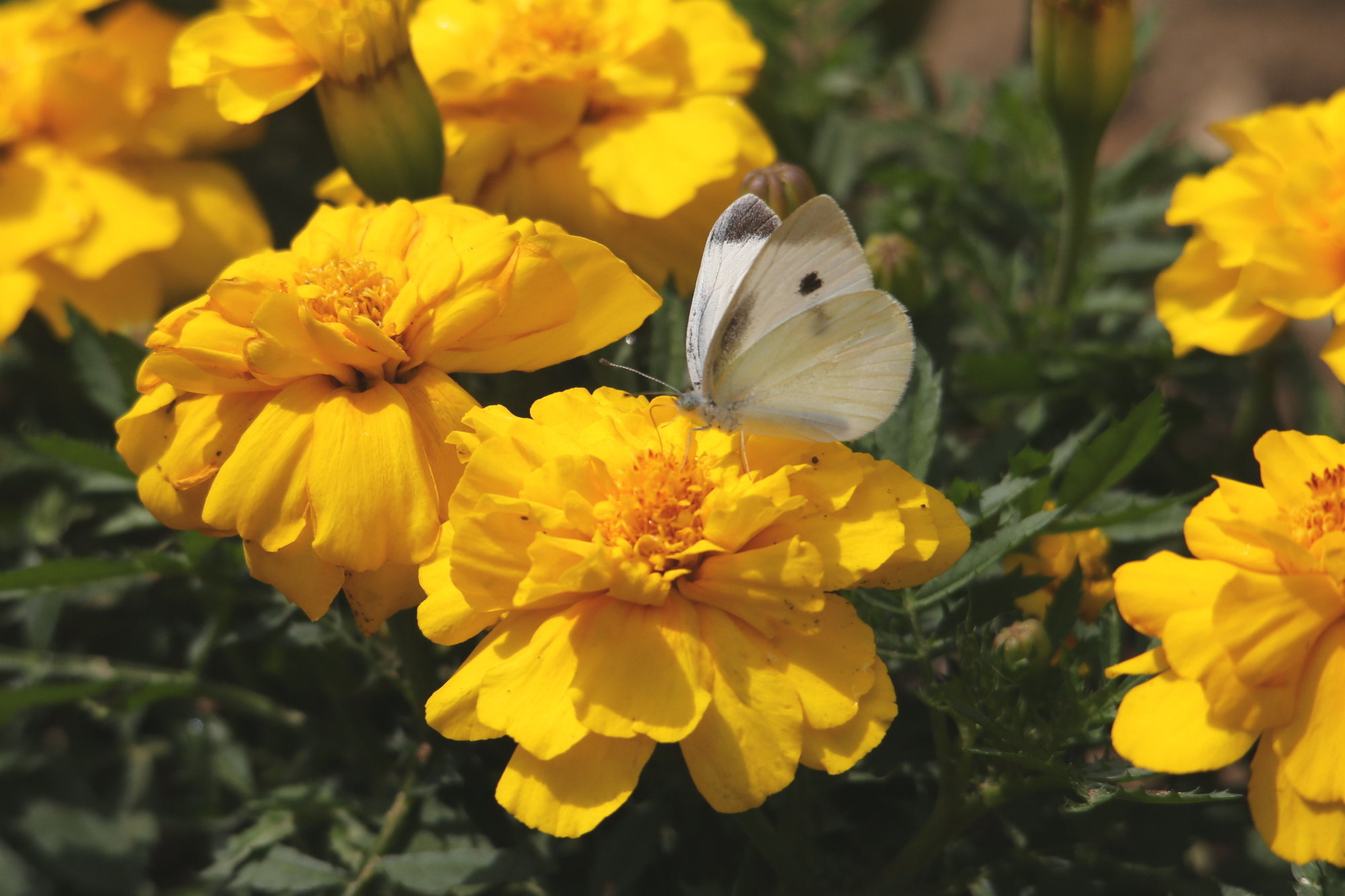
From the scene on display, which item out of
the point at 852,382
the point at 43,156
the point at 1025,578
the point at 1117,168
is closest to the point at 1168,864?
the point at 1025,578

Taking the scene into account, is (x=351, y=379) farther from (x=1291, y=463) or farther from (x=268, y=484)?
(x=1291, y=463)

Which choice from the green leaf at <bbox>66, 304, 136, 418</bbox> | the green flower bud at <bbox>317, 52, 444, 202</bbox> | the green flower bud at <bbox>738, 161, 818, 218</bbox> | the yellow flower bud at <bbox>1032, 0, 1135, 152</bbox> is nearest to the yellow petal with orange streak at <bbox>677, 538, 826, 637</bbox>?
the green flower bud at <bbox>738, 161, 818, 218</bbox>

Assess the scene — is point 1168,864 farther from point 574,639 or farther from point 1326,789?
point 574,639

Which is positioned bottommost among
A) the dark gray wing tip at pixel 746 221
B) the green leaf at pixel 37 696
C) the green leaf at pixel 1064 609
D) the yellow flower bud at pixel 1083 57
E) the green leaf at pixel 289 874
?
the green leaf at pixel 289 874

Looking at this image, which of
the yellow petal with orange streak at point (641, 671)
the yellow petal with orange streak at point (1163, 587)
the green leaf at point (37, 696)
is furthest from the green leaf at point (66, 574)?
the yellow petal with orange streak at point (1163, 587)

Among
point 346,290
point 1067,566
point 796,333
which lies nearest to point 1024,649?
point 1067,566

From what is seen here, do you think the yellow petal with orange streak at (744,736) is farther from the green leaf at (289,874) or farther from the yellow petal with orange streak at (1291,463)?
the green leaf at (289,874)
